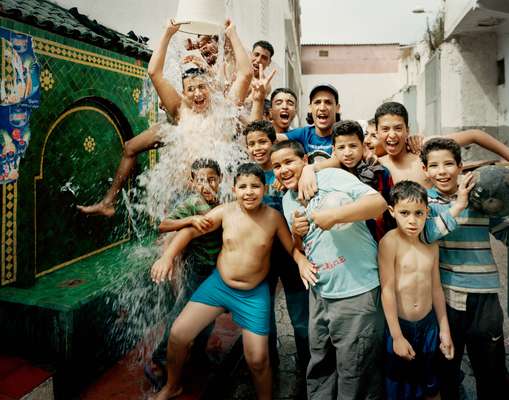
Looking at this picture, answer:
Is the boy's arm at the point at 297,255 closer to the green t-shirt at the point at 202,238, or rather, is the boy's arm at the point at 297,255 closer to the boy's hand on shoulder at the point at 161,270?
the green t-shirt at the point at 202,238

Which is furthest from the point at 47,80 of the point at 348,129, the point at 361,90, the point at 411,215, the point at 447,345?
the point at 361,90

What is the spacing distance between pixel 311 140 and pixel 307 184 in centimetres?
112

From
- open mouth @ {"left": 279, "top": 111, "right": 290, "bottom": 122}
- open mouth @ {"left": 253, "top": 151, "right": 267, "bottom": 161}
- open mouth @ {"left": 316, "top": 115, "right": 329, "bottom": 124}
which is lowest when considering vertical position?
open mouth @ {"left": 253, "top": 151, "right": 267, "bottom": 161}

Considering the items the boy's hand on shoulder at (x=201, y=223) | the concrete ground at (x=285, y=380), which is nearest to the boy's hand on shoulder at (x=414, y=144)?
the boy's hand on shoulder at (x=201, y=223)

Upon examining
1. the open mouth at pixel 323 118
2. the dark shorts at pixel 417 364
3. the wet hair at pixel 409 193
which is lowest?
the dark shorts at pixel 417 364

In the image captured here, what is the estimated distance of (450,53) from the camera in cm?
1285

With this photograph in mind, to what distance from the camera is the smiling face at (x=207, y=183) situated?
3.13 meters

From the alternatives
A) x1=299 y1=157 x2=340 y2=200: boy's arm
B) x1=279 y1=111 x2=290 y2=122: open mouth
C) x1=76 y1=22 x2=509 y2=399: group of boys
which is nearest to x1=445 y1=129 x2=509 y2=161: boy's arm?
x1=76 y1=22 x2=509 y2=399: group of boys

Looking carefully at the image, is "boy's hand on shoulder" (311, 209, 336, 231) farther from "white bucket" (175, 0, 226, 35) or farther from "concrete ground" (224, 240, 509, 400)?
"white bucket" (175, 0, 226, 35)

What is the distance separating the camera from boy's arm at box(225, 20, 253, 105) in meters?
3.71

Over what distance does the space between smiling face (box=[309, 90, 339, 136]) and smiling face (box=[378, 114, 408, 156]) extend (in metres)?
0.58

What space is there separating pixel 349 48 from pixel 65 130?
109 ft

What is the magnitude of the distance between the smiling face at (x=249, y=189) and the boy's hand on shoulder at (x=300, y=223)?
0.35m

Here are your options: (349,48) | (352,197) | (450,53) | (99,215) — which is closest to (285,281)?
(352,197)
